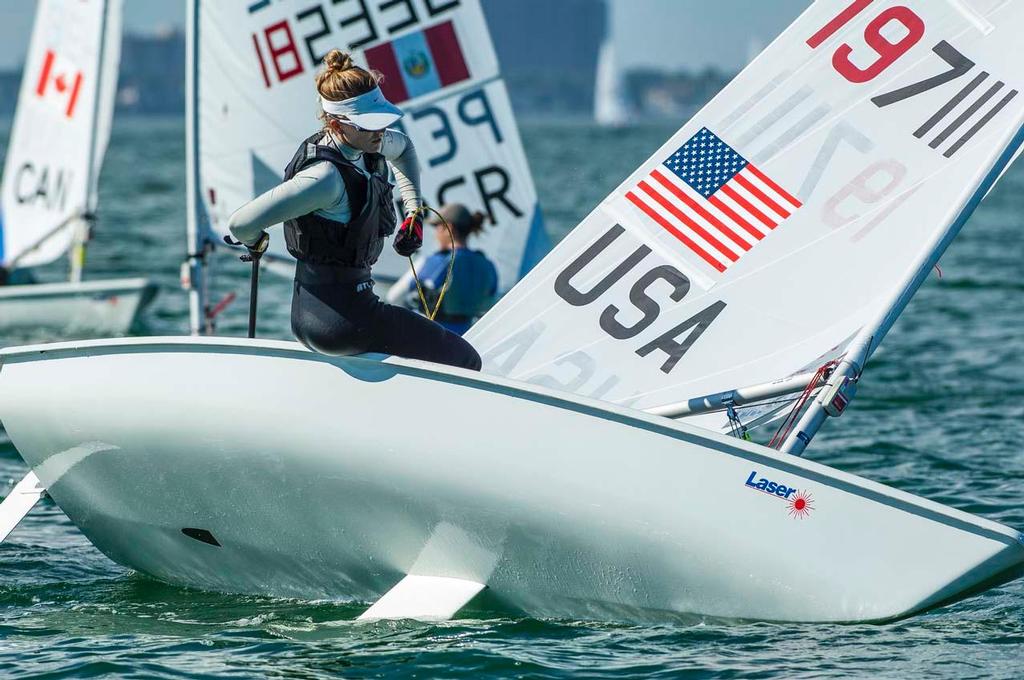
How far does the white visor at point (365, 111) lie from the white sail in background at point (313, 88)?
3559 mm

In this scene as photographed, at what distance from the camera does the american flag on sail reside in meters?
4.23

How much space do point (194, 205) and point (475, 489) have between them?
418cm

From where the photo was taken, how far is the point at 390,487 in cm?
375

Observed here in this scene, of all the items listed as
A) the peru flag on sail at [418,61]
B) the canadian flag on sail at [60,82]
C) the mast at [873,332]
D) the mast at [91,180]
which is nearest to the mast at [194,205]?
the peru flag on sail at [418,61]

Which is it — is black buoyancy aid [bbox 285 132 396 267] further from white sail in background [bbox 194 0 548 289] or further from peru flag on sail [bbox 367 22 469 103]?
peru flag on sail [bbox 367 22 469 103]

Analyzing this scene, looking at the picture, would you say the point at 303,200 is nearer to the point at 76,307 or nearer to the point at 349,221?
the point at 349,221

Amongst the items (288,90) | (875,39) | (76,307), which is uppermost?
(288,90)

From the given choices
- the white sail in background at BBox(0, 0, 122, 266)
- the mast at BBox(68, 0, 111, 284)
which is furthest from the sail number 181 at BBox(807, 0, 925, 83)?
the white sail in background at BBox(0, 0, 122, 266)

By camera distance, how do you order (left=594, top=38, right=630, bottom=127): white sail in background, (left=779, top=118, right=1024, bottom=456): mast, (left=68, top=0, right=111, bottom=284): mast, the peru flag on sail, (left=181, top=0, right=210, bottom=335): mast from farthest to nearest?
(left=594, top=38, right=630, bottom=127): white sail in background < (left=68, top=0, right=111, bottom=284): mast < the peru flag on sail < (left=181, top=0, right=210, bottom=335): mast < (left=779, top=118, right=1024, bottom=456): mast

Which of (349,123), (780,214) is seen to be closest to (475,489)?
(349,123)

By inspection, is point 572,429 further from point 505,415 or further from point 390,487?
point 390,487

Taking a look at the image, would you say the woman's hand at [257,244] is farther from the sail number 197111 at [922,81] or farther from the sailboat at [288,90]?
the sailboat at [288,90]

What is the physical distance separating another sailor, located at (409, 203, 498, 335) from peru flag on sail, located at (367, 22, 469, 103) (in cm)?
204

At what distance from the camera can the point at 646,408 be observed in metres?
4.25
